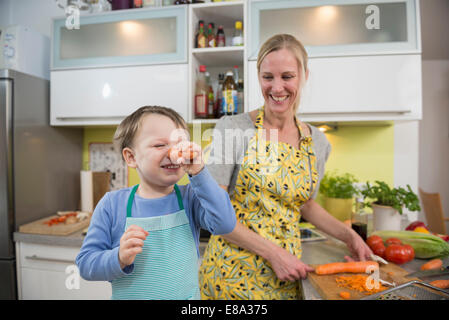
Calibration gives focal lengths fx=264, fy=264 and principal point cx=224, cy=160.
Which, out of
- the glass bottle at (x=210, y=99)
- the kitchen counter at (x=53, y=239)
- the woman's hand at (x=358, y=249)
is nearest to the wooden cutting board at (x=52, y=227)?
the kitchen counter at (x=53, y=239)

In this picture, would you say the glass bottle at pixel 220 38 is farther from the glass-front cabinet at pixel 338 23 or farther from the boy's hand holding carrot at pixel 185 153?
the boy's hand holding carrot at pixel 185 153

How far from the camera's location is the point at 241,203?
0.48 meters

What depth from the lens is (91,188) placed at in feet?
0.99

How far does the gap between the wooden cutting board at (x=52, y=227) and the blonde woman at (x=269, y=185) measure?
0.60 feet

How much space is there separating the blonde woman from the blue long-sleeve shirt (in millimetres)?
126

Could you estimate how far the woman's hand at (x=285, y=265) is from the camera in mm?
506

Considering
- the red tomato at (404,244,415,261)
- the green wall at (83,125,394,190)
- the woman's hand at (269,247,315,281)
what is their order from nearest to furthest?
1. the woman's hand at (269,247,315,281)
2. the red tomato at (404,244,415,261)
3. the green wall at (83,125,394,190)

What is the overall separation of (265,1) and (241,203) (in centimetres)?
39

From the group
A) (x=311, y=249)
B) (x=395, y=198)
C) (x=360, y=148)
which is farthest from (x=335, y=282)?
(x=360, y=148)

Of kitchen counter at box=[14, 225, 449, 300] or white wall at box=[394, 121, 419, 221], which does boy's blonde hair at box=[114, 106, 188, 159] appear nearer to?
kitchen counter at box=[14, 225, 449, 300]

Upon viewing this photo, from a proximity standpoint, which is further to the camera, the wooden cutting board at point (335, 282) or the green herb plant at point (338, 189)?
the green herb plant at point (338, 189)

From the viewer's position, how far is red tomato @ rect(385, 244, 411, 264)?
23.8 inches

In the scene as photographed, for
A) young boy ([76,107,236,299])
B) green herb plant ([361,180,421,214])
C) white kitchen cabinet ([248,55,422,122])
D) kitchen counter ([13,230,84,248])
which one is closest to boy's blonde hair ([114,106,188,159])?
young boy ([76,107,236,299])
